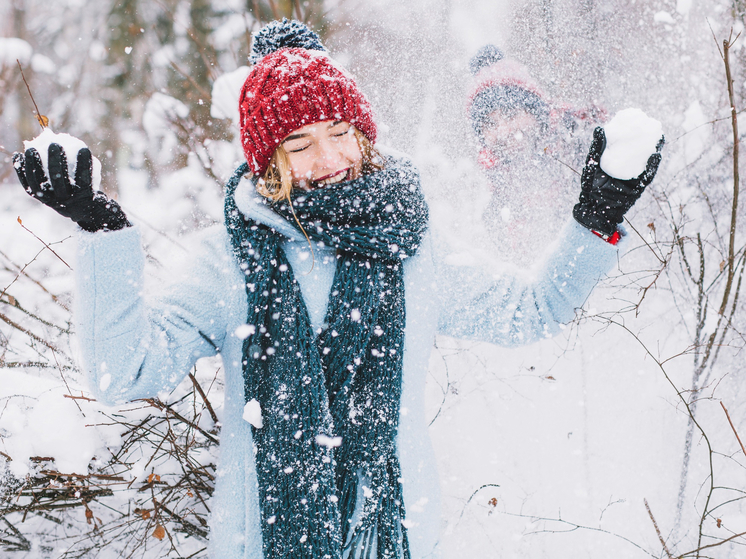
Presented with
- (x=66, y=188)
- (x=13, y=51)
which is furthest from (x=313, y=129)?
(x=13, y=51)

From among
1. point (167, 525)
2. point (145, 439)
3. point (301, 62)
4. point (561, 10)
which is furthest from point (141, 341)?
point (561, 10)

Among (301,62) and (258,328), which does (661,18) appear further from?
(258,328)

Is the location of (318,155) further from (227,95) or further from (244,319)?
(227,95)

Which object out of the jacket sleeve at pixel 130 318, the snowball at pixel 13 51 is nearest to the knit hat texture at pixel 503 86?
the jacket sleeve at pixel 130 318

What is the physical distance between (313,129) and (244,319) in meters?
0.52

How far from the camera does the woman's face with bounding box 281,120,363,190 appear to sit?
1120mm

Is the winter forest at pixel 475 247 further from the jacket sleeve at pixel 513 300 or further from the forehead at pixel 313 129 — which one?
the forehead at pixel 313 129

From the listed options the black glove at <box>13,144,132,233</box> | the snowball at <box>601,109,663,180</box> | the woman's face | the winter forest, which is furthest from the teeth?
the winter forest

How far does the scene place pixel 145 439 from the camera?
A: 5.35ft

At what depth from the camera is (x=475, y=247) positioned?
6.32 ft

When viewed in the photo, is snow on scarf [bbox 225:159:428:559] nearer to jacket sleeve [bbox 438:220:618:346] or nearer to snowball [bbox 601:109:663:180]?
jacket sleeve [bbox 438:220:618:346]

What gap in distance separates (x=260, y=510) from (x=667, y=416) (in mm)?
2030

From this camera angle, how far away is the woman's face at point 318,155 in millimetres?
1120

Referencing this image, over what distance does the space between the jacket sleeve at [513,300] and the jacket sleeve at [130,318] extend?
64cm
